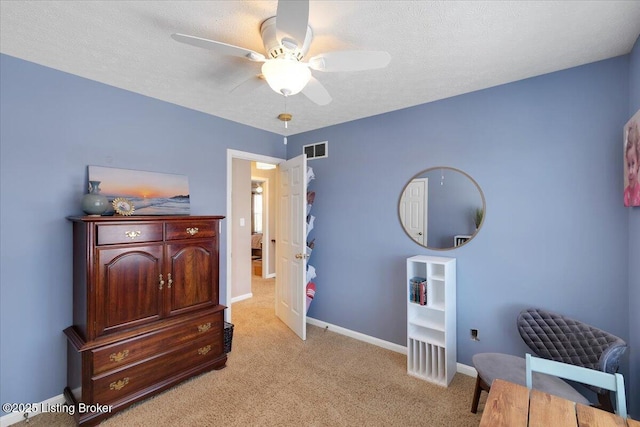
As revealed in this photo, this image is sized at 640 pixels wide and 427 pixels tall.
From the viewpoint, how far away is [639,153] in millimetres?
1607

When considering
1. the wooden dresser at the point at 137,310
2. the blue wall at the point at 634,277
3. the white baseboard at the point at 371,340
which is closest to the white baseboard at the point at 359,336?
the white baseboard at the point at 371,340

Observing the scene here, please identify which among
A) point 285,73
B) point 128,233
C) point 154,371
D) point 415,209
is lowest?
point 154,371

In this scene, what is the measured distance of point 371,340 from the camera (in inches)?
129

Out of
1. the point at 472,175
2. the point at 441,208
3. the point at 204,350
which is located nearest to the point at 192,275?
the point at 204,350

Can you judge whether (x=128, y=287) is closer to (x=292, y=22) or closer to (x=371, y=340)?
(x=292, y=22)

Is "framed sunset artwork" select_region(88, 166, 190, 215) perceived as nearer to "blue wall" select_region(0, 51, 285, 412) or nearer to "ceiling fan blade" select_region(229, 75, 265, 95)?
"blue wall" select_region(0, 51, 285, 412)

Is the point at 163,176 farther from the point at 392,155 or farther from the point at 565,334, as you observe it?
the point at 565,334

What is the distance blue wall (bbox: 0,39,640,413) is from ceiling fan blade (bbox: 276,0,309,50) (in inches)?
72.5

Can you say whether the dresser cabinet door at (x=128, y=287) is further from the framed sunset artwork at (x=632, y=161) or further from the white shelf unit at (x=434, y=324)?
the framed sunset artwork at (x=632, y=161)

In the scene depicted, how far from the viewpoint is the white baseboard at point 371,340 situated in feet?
8.64

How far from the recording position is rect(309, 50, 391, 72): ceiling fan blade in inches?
58.7

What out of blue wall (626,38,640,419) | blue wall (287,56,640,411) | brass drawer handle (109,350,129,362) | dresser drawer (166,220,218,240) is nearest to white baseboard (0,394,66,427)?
brass drawer handle (109,350,129,362)

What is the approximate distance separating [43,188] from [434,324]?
130 inches

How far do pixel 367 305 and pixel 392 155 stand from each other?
1.69 meters
